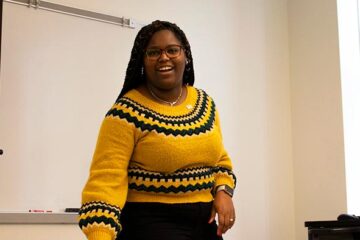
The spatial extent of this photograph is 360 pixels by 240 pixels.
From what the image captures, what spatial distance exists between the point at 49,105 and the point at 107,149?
148 cm

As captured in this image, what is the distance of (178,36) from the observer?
4.29ft

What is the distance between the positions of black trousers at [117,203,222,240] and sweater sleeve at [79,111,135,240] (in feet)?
0.17

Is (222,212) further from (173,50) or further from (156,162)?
(173,50)

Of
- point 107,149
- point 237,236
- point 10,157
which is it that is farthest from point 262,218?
point 107,149

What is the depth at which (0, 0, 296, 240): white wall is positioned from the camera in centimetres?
322

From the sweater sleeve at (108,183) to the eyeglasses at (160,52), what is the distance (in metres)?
0.19

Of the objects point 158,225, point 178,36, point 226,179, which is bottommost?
point 158,225

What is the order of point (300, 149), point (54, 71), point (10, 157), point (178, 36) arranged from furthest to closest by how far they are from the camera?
point (300, 149), point (54, 71), point (10, 157), point (178, 36)

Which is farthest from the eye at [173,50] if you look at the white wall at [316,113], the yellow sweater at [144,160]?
the white wall at [316,113]

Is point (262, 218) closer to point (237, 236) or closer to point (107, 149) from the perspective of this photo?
point (237, 236)

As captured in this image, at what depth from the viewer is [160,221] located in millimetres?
1183

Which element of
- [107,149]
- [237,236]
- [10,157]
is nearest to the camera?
[107,149]

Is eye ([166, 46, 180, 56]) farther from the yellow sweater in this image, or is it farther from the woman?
the yellow sweater

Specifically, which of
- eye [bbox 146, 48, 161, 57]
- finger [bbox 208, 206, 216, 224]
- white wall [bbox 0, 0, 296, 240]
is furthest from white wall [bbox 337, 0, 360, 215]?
eye [bbox 146, 48, 161, 57]
